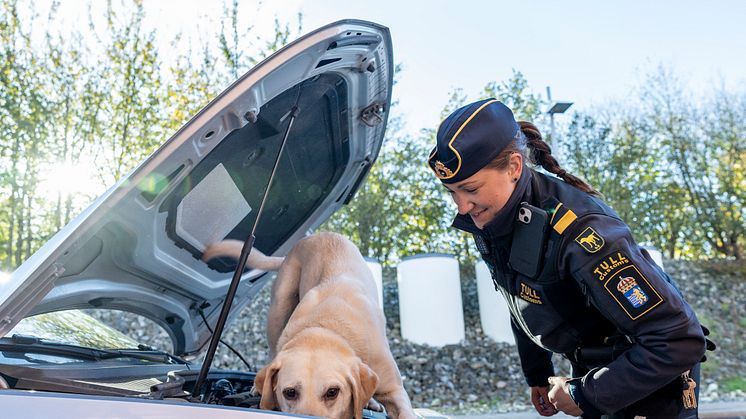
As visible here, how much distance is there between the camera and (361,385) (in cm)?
228

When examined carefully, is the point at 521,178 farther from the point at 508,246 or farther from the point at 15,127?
the point at 15,127

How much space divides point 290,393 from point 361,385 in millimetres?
282

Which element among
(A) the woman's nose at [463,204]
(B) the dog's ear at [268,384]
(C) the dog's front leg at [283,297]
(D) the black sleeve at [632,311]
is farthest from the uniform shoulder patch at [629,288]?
(C) the dog's front leg at [283,297]

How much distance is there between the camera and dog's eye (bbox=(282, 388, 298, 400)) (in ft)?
7.22

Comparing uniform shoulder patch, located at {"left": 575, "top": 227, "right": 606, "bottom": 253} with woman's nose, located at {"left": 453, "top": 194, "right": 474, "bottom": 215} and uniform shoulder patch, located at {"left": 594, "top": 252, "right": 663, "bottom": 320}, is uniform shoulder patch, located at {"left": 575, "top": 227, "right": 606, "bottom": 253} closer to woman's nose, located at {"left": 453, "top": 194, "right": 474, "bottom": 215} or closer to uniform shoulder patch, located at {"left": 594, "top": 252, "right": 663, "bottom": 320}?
uniform shoulder patch, located at {"left": 594, "top": 252, "right": 663, "bottom": 320}

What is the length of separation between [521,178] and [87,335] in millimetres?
1862

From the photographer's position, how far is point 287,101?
205 cm

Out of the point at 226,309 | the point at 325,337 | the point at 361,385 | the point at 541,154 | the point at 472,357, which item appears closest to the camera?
the point at 226,309

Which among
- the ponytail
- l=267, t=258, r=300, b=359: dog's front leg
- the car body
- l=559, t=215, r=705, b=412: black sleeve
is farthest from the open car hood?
l=559, t=215, r=705, b=412: black sleeve

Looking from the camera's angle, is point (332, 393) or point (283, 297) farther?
point (283, 297)

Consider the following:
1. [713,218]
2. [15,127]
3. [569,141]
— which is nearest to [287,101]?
[15,127]

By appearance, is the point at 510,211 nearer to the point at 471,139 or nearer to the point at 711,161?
the point at 471,139

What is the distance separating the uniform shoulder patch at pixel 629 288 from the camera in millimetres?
1612

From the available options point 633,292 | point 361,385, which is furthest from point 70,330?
point 633,292
